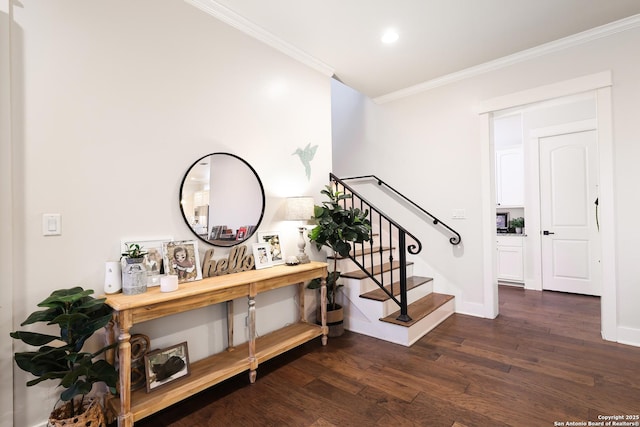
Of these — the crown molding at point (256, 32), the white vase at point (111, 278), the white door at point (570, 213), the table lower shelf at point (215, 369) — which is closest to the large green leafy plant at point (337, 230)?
the table lower shelf at point (215, 369)

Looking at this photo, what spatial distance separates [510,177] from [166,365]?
5.97 m

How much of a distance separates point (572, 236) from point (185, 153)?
5.26 metres

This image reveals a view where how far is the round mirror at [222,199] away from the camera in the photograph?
2375mm

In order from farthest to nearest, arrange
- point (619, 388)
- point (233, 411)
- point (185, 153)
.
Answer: point (185, 153) < point (619, 388) < point (233, 411)

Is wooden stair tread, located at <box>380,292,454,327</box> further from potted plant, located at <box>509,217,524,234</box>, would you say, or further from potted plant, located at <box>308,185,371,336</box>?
potted plant, located at <box>509,217,524,234</box>

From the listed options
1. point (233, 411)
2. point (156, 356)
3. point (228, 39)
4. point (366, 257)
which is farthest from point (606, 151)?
point (156, 356)

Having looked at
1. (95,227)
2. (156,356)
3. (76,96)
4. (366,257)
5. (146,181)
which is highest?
(76,96)

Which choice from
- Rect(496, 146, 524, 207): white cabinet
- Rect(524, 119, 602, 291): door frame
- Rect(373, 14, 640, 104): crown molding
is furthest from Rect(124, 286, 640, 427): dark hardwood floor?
Rect(496, 146, 524, 207): white cabinet

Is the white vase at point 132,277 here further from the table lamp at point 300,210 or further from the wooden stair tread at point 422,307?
the wooden stair tread at point 422,307

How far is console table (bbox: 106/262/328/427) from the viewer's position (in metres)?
1.67

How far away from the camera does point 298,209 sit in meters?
2.91

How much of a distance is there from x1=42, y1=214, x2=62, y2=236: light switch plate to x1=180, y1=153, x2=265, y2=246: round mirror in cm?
72

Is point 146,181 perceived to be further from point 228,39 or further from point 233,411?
point 233,411

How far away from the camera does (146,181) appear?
214 centimetres
